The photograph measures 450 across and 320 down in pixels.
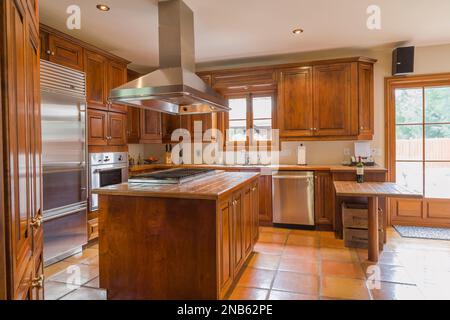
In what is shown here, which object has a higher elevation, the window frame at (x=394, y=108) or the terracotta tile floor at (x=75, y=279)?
the window frame at (x=394, y=108)

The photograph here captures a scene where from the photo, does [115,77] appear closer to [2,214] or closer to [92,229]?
[92,229]

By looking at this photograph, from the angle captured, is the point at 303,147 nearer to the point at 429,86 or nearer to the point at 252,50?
the point at 252,50

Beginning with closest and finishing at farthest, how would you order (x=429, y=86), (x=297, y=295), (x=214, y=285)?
(x=214, y=285)
(x=297, y=295)
(x=429, y=86)

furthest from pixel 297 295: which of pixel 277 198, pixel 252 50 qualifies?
pixel 252 50

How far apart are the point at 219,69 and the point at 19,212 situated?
4.32m

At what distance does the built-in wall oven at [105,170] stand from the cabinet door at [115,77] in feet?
2.12

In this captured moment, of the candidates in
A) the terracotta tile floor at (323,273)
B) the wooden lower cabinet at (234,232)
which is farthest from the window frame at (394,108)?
the wooden lower cabinet at (234,232)

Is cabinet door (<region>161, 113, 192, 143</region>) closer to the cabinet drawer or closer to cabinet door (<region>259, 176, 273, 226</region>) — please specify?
A: cabinet door (<region>259, 176, 273, 226</region>)

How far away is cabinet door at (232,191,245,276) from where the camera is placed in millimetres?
2420

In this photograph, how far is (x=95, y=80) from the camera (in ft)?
12.0

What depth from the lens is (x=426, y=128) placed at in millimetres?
4281

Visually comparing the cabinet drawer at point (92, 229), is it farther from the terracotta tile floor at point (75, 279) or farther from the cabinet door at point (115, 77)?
the cabinet door at point (115, 77)

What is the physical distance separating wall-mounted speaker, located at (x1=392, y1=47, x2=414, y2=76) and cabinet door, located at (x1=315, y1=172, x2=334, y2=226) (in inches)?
71.3

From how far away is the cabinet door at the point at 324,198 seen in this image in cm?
407
